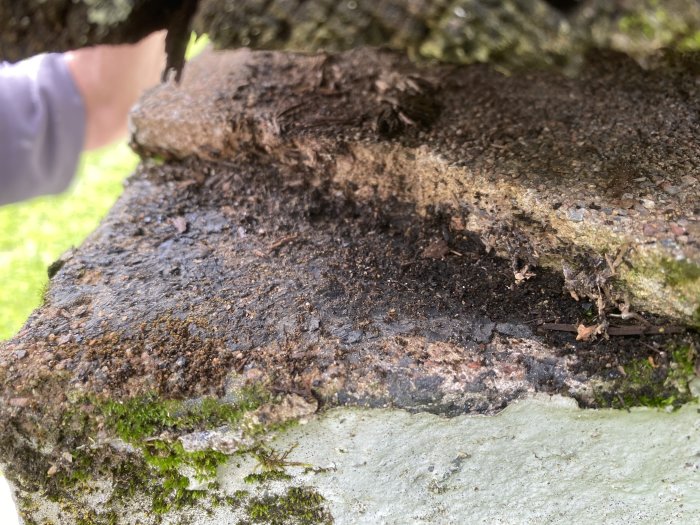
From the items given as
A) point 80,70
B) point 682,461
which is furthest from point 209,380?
point 80,70

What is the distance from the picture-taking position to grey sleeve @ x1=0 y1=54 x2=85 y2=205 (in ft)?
10.0

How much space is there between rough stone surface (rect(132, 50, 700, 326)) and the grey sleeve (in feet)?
4.48

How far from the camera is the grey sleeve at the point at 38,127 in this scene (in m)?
3.06

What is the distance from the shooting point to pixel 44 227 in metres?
5.48

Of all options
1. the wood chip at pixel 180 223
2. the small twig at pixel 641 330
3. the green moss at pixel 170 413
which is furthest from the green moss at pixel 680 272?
the wood chip at pixel 180 223

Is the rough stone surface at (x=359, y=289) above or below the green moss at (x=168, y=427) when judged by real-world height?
above

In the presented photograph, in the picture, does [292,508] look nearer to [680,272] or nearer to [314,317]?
[314,317]

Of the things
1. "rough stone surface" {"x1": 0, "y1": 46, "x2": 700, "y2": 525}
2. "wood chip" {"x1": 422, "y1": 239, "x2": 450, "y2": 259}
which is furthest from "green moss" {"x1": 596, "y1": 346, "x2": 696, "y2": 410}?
"wood chip" {"x1": 422, "y1": 239, "x2": 450, "y2": 259}

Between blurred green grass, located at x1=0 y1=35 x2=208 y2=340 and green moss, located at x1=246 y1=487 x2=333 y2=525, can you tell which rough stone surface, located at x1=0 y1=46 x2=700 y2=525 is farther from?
blurred green grass, located at x1=0 y1=35 x2=208 y2=340

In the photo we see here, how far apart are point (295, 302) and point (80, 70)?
8.70ft

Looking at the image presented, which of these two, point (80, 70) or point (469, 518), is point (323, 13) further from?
point (80, 70)

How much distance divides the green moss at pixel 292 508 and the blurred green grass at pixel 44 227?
12.7 ft

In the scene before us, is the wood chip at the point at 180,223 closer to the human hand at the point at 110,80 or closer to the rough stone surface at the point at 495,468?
the rough stone surface at the point at 495,468

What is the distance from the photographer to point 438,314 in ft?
4.73
